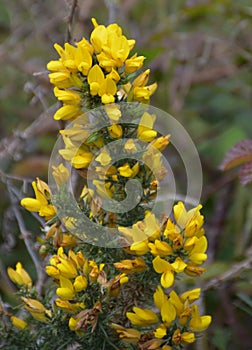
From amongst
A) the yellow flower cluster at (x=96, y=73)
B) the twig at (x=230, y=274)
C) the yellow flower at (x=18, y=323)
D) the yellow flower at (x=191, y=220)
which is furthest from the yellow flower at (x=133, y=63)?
the twig at (x=230, y=274)

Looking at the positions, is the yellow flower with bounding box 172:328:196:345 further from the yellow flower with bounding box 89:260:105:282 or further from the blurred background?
the blurred background

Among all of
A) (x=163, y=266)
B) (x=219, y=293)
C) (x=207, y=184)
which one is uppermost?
(x=163, y=266)

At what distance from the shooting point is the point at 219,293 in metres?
1.54

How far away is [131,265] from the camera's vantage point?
33.8 inches

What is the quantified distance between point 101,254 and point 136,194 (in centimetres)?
10

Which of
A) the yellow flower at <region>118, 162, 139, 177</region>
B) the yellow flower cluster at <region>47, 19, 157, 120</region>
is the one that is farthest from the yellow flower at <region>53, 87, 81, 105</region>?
the yellow flower at <region>118, 162, 139, 177</region>

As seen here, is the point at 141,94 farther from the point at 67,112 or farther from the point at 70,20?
the point at 70,20

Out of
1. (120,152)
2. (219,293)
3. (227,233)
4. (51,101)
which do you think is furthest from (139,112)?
(51,101)

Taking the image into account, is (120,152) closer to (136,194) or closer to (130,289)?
(136,194)

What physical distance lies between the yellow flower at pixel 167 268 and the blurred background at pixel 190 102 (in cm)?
56

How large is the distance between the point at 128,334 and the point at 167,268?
11 centimetres

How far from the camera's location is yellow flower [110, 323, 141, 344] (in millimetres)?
879

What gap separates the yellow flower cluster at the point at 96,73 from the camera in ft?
2.81

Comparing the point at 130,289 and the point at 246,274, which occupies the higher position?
the point at 130,289
